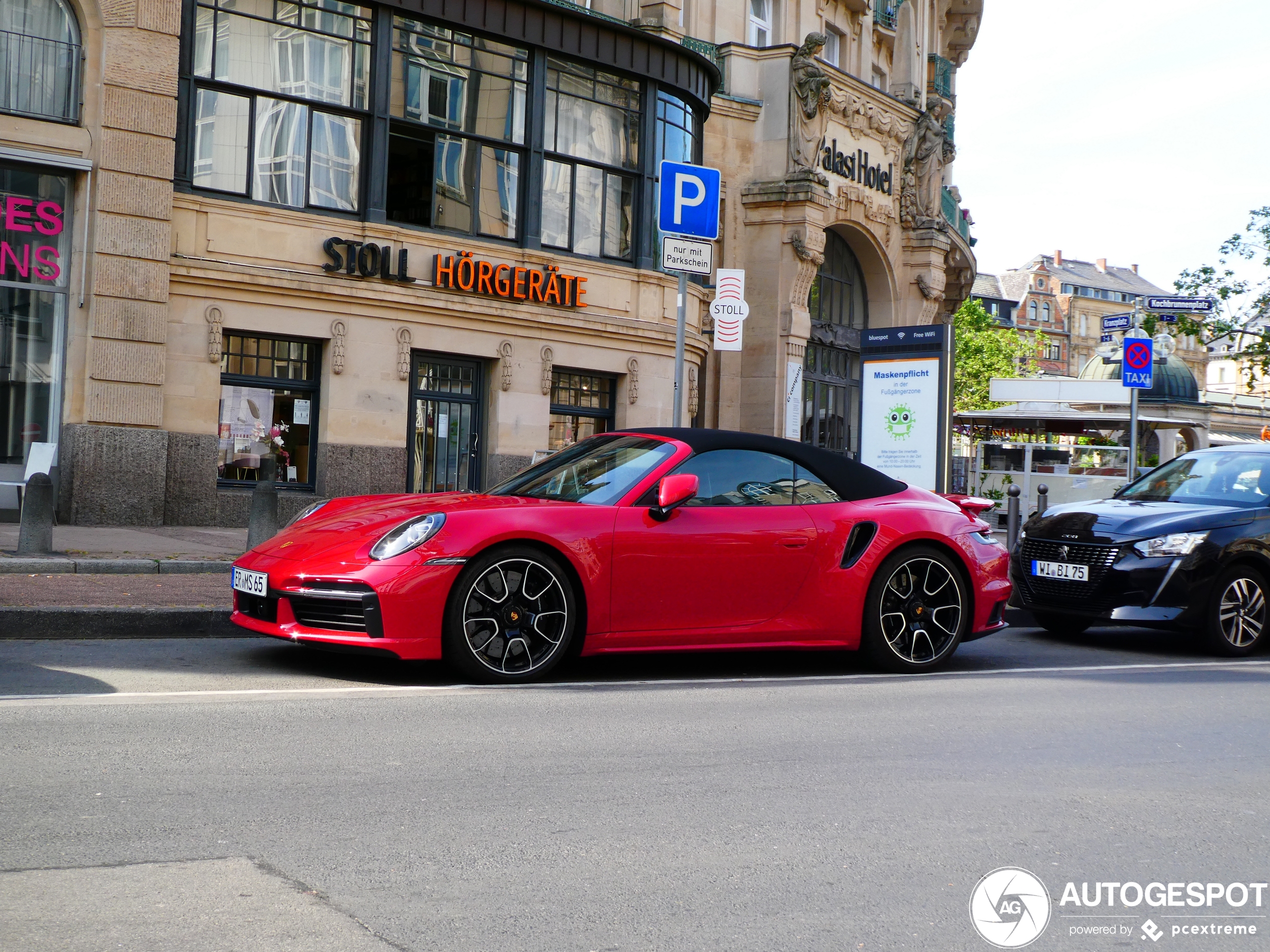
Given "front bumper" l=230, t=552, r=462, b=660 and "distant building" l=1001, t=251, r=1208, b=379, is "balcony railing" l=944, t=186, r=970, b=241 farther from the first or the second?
"distant building" l=1001, t=251, r=1208, b=379

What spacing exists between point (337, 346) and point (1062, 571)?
34.6 feet

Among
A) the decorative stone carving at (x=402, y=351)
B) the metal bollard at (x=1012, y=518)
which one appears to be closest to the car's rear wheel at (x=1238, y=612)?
the metal bollard at (x=1012, y=518)

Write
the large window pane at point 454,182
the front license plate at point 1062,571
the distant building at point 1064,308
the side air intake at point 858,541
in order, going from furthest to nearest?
1. the distant building at point 1064,308
2. the large window pane at point 454,182
3. the front license plate at point 1062,571
4. the side air intake at point 858,541

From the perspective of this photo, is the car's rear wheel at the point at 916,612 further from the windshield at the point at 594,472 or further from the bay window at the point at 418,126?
the bay window at the point at 418,126

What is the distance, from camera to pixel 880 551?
7938mm

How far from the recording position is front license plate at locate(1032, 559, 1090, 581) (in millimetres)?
10172

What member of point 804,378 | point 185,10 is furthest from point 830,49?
point 185,10

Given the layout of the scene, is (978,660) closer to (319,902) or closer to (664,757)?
(664,757)

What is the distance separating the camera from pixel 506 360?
762 inches

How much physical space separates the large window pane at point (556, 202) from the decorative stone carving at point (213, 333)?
5240 mm

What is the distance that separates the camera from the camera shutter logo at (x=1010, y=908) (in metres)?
3.52

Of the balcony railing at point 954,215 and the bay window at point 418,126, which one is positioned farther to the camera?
the balcony railing at point 954,215

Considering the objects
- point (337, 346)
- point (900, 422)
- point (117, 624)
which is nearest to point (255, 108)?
point (337, 346)

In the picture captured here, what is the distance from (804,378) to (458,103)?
41.3ft
